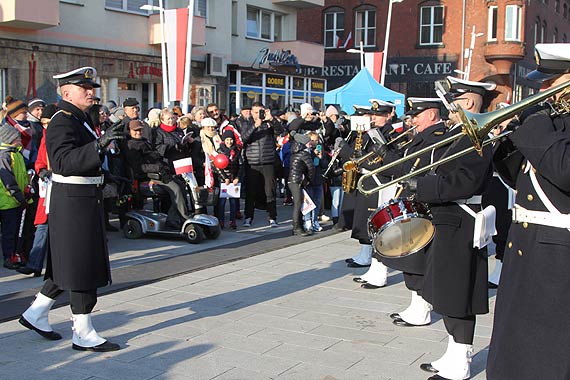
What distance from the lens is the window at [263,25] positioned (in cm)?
2755

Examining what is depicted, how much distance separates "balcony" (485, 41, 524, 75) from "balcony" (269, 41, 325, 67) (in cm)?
1287

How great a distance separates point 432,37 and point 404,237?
121ft

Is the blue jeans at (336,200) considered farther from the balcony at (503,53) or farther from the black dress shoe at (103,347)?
the balcony at (503,53)

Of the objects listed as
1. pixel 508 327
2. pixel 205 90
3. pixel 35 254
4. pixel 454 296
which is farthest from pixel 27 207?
pixel 205 90

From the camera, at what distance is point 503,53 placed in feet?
126

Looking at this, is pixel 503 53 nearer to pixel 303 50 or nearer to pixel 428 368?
pixel 303 50

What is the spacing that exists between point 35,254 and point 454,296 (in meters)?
4.95

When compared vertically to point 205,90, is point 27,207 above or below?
below

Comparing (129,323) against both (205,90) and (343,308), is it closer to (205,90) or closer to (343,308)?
(343,308)

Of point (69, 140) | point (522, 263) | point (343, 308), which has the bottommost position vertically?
point (343, 308)

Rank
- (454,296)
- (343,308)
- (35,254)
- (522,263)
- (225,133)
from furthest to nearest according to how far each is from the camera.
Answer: (225,133) < (35,254) < (343,308) < (454,296) < (522,263)

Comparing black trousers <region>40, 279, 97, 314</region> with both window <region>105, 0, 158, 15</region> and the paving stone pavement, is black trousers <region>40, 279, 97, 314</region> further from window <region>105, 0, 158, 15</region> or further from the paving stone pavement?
window <region>105, 0, 158, 15</region>

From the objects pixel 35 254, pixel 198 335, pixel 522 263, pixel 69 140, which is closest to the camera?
pixel 522 263

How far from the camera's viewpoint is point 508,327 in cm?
358
